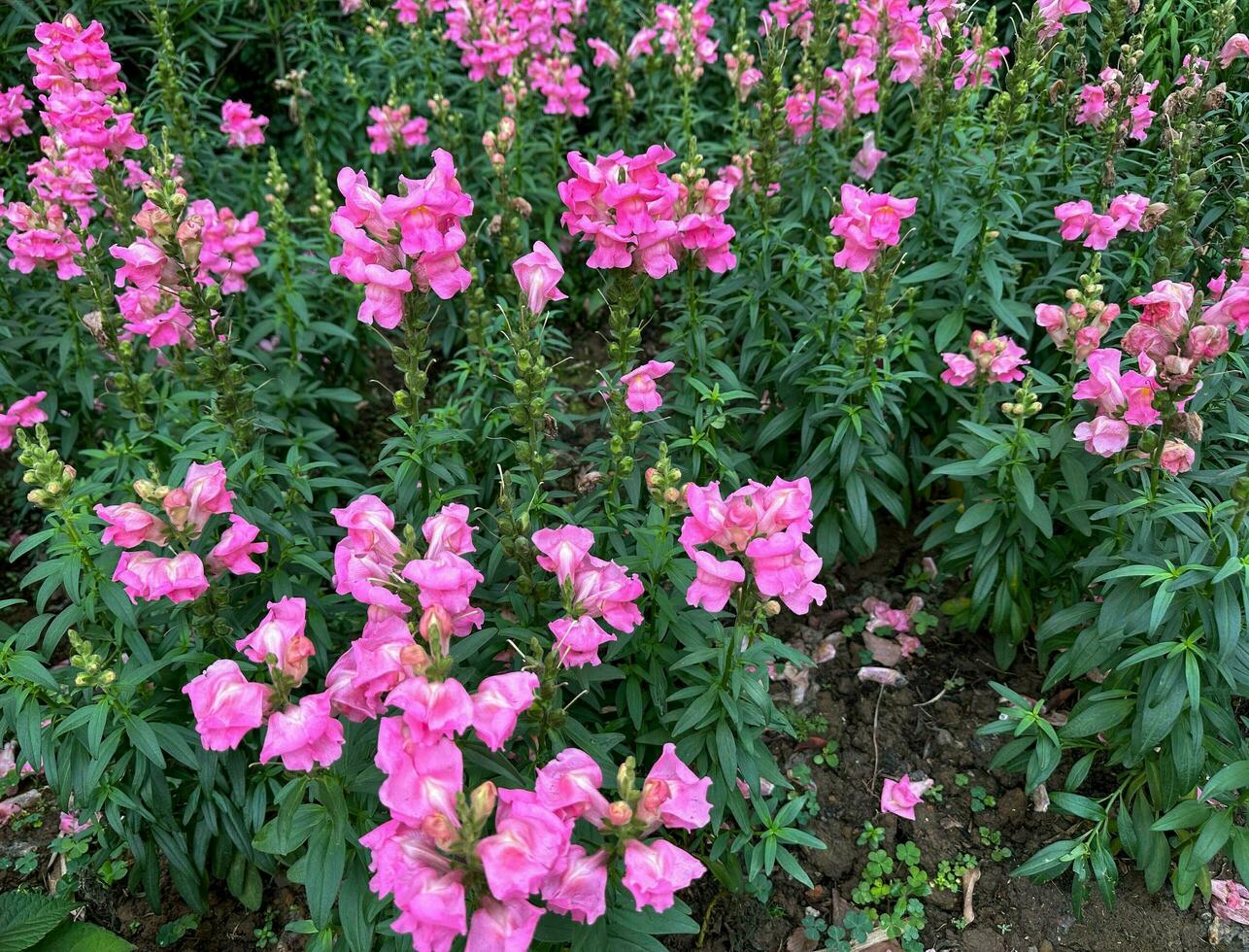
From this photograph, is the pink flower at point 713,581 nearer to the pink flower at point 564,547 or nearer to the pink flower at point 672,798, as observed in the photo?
the pink flower at point 564,547

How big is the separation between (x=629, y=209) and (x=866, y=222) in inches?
41.4

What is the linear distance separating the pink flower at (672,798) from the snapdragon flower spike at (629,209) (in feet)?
5.94

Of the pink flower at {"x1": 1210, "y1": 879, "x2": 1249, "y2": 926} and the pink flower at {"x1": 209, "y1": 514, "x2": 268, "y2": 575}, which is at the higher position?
the pink flower at {"x1": 209, "y1": 514, "x2": 268, "y2": 575}

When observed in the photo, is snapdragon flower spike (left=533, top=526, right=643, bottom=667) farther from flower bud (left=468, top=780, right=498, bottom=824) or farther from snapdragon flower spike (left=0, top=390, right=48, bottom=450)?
snapdragon flower spike (left=0, top=390, right=48, bottom=450)

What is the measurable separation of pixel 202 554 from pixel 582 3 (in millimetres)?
4850

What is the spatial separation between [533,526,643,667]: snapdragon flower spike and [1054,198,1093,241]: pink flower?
292 centimetres

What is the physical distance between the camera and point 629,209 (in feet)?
11.8

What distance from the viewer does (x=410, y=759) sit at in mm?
2365

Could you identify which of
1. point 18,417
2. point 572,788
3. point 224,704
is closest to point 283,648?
point 224,704

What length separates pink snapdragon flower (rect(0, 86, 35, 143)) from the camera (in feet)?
17.3

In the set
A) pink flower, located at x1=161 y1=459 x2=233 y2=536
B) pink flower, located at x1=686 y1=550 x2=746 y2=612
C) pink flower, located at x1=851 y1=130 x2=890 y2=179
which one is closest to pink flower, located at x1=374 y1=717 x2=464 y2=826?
pink flower, located at x1=686 y1=550 x2=746 y2=612

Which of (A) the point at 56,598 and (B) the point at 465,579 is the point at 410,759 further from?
(A) the point at 56,598

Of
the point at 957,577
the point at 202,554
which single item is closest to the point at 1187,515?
the point at 957,577

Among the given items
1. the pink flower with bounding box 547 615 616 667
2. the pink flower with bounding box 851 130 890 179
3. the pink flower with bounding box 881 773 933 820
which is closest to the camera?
the pink flower with bounding box 547 615 616 667
